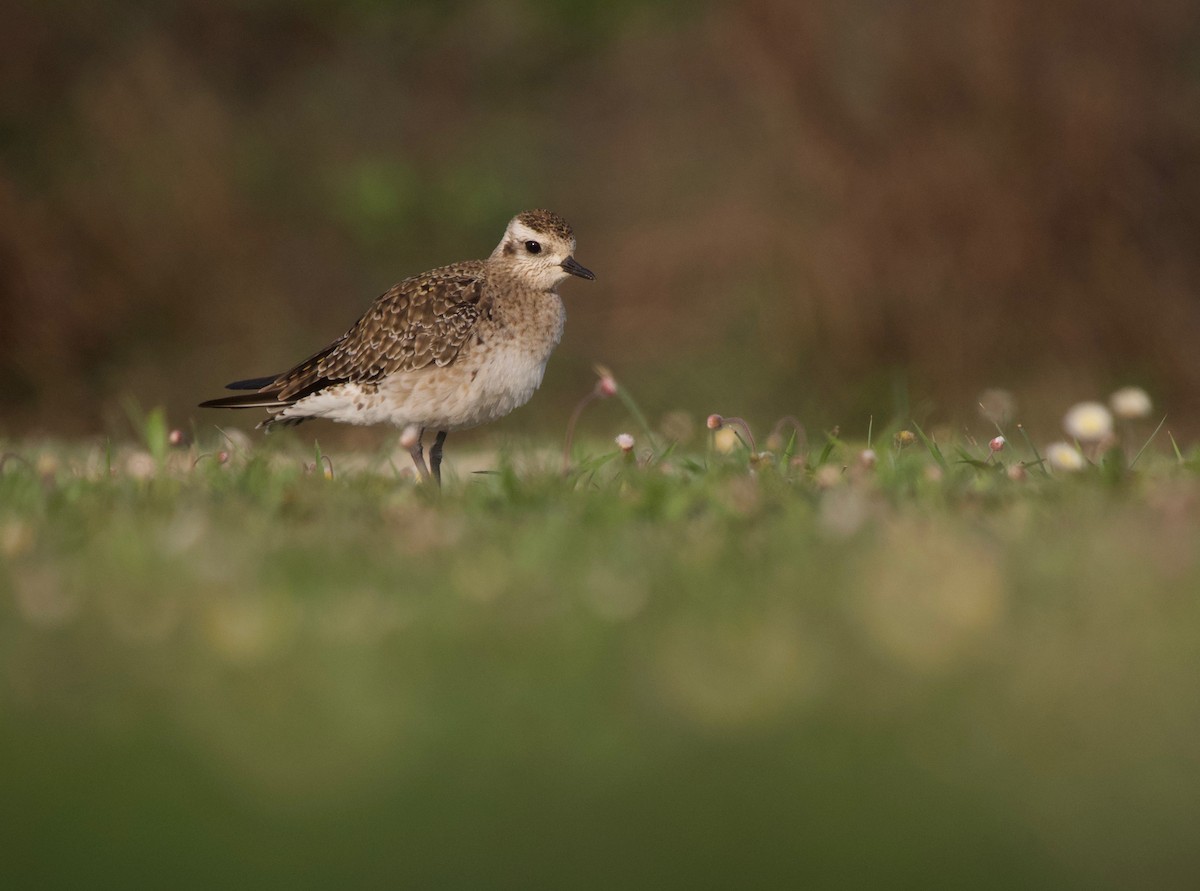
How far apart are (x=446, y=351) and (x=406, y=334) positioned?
0.26m

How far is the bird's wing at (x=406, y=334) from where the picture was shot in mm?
Result: 7062

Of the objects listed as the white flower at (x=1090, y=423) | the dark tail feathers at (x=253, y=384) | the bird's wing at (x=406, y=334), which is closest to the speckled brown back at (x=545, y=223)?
the bird's wing at (x=406, y=334)

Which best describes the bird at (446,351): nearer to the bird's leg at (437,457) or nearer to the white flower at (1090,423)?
the bird's leg at (437,457)

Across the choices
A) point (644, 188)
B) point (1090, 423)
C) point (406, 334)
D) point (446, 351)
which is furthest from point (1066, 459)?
point (644, 188)

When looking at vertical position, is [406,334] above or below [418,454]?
above

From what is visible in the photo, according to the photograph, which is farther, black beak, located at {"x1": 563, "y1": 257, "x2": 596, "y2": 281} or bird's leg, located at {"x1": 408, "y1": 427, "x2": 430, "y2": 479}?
black beak, located at {"x1": 563, "y1": 257, "x2": 596, "y2": 281}

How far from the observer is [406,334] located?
7.17m

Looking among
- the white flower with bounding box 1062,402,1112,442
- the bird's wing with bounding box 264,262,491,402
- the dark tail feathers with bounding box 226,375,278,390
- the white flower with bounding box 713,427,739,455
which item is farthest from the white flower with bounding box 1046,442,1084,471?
the dark tail feathers with bounding box 226,375,278,390

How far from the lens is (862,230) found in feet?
42.7

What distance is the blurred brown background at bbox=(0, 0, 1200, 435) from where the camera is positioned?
41.6 feet

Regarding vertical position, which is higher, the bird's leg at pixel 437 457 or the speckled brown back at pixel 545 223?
the speckled brown back at pixel 545 223

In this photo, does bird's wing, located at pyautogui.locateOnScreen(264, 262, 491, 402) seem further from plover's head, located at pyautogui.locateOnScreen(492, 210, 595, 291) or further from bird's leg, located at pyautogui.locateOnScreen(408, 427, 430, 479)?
bird's leg, located at pyautogui.locateOnScreen(408, 427, 430, 479)

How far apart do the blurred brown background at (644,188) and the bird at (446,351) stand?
5.68 meters

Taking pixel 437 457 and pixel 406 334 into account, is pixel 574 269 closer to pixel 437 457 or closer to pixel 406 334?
pixel 406 334
